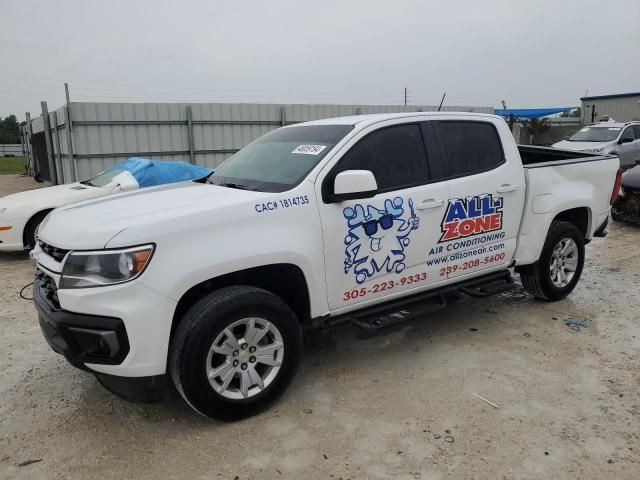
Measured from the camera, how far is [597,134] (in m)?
16.1

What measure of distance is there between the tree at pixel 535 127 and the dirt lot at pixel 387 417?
2811 cm

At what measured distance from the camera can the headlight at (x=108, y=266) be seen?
9.05 ft

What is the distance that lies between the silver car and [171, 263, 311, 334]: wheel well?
1404cm

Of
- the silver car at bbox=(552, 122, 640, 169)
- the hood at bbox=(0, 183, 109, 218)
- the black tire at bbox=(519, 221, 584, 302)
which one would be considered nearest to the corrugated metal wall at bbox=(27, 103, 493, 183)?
the hood at bbox=(0, 183, 109, 218)

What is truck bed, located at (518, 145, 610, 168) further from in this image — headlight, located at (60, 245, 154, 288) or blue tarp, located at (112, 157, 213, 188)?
blue tarp, located at (112, 157, 213, 188)

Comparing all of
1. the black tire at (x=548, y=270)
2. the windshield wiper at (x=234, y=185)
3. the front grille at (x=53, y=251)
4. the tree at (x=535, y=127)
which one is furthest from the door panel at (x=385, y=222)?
the tree at (x=535, y=127)

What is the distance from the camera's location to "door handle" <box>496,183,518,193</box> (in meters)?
4.34

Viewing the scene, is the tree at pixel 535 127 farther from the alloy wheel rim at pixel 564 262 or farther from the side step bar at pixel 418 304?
the side step bar at pixel 418 304

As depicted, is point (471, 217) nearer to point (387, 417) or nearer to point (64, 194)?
point (387, 417)

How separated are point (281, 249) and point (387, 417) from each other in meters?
1.23

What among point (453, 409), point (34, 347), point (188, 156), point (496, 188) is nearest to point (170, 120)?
point (188, 156)

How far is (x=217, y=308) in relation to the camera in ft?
9.68

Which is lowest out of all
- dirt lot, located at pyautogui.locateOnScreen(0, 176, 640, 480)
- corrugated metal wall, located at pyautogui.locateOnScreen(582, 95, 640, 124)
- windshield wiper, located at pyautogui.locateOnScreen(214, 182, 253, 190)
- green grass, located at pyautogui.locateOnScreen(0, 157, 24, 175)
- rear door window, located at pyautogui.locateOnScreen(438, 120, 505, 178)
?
green grass, located at pyautogui.locateOnScreen(0, 157, 24, 175)

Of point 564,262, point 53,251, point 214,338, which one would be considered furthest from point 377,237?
point 564,262
